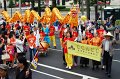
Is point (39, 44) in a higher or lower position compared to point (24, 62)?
lower

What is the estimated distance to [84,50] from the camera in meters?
14.4

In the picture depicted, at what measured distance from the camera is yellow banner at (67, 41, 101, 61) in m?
13.9

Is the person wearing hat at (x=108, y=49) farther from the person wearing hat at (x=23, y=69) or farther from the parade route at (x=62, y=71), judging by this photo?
the person wearing hat at (x=23, y=69)

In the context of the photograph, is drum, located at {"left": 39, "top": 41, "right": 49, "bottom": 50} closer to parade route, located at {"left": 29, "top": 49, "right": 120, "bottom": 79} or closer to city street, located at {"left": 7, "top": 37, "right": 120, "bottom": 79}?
city street, located at {"left": 7, "top": 37, "right": 120, "bottom": 79}

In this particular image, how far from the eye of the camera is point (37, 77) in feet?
45.9

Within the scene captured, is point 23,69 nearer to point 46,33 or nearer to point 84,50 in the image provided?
point 84,50

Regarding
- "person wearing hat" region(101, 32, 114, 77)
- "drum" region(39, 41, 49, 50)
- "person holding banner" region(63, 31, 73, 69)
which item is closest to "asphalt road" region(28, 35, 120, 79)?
"person holding banner" region(63, 31, 73, 69)

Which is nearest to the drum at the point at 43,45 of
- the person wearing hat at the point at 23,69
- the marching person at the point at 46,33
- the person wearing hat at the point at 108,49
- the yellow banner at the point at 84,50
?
the marching person at the point at 46,33

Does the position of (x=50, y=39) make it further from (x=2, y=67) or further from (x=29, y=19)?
(x=2, y=67)

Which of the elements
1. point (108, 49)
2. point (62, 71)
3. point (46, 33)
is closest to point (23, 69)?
point (108, 49)

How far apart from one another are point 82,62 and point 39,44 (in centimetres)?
268

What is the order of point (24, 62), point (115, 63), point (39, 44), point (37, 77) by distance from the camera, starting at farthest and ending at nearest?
1. point (39, 44)
2. point (115, 63)
3. point (37, 77)
4. point (24, 62)

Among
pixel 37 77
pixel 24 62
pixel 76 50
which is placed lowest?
pixel 37 77

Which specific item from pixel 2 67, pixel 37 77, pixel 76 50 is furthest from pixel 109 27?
pixel 2 67
